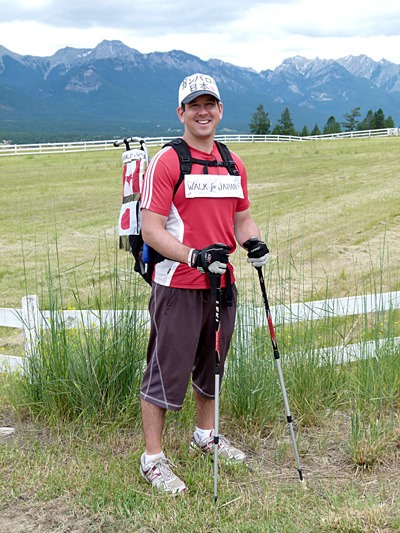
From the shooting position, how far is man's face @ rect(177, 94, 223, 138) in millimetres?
3680

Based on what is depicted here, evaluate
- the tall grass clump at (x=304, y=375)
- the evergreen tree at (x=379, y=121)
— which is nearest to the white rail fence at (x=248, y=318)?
the tall grass clump at (x=304, y=375)

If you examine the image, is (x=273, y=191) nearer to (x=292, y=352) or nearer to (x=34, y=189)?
(x=34, y=189)

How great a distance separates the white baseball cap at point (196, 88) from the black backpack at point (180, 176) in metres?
0.22

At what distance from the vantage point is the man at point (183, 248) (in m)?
3.57

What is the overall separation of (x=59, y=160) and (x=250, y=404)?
31.1 meters

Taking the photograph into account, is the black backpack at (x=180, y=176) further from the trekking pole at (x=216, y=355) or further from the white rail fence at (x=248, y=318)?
the white rail fence at (x=248, y=318)

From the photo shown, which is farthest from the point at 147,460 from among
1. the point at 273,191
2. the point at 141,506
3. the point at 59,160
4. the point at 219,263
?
the point at 59,160

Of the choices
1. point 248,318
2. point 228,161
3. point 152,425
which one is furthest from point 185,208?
point 248,318

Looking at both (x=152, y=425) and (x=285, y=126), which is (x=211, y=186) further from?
(x=285, y=126)

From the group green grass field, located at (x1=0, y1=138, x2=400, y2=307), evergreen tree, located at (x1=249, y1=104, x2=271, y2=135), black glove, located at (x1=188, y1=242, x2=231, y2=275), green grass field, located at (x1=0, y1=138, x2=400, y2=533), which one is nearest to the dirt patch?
green grass field, located at (x1=0, y1=138, x2=400, y2=533)

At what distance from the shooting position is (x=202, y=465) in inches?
156

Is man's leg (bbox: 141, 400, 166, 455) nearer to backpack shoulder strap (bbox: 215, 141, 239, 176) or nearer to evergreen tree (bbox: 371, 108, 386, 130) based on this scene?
backpack shoulder strap (bbox: 215, 141, 239, 176)

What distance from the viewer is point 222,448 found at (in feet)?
13.3

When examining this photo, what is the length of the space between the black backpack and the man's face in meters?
0.10
